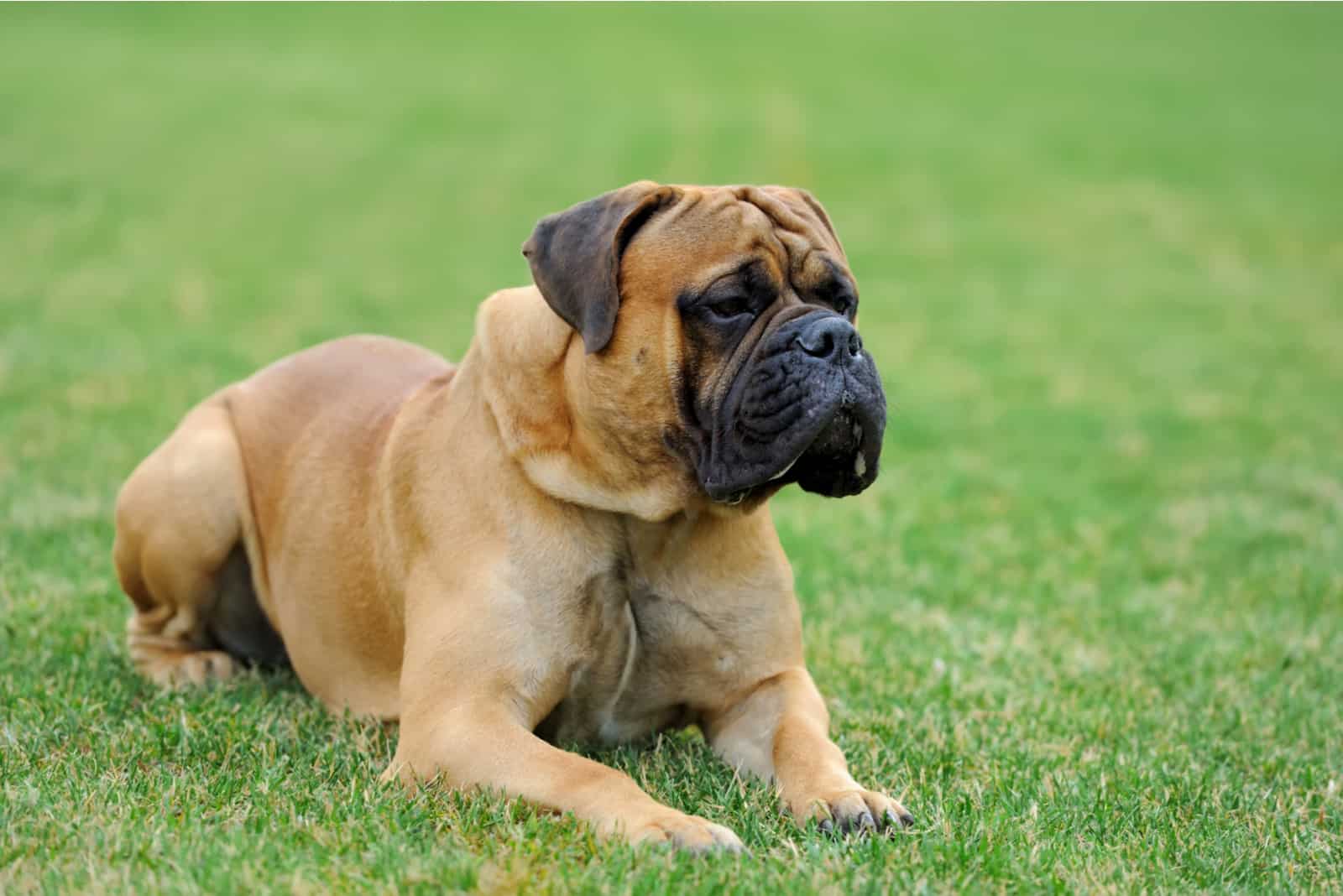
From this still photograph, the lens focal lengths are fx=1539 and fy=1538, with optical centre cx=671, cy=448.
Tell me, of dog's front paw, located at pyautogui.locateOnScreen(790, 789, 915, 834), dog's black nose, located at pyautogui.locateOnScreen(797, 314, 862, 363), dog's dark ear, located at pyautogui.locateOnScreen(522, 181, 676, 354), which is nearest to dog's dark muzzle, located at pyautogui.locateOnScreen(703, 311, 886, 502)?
dog's black nose, located at pyautogui.locateOnScreen(797, 314, 862, 363)

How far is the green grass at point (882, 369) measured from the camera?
12.6 feet

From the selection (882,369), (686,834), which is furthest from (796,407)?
(882,369)

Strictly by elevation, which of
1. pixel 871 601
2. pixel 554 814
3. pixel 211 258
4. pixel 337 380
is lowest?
pixel 211 258

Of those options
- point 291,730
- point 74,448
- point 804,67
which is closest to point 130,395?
point 74,448

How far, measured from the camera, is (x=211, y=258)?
18.0 metres

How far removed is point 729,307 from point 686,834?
1363 millimetres

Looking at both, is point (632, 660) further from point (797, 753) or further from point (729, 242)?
point (729, 242)

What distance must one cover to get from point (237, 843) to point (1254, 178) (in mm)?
24826

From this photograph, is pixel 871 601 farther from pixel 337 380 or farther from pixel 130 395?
pixel 130 395

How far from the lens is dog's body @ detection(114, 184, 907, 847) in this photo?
3916 mm

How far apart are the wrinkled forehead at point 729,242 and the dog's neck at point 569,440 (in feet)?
1.10

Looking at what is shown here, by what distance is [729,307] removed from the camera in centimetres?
403

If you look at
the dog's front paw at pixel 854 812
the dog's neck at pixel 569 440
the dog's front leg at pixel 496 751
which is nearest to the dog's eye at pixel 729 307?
the dog's neck at pixel 569 440

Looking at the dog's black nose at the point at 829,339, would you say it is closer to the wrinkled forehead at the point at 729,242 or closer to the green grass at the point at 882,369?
the wrinkled forehead at the point at 729,242
